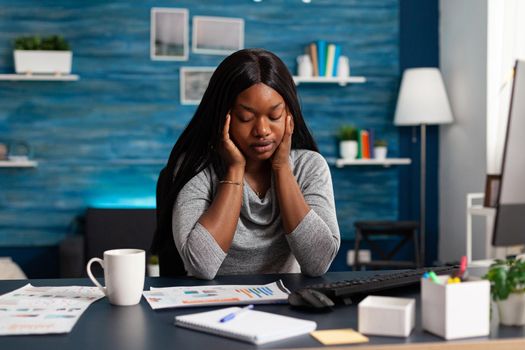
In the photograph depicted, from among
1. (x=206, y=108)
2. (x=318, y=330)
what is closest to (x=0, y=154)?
(x=206, y=108)

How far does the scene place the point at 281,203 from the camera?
1710mm

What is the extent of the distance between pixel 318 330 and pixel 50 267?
154 inches

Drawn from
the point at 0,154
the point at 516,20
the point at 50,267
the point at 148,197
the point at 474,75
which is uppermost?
the point at 516,20

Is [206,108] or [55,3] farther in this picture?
[55,3]

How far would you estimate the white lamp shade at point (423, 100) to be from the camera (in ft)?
15.2

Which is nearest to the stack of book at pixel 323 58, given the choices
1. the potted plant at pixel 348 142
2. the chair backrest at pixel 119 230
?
the potted plant at pixel 348 142

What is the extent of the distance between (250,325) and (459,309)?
31 cm

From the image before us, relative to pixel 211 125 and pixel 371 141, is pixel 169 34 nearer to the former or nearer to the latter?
pixel 371 141

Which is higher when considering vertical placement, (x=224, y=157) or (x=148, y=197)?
(x=224, y=157)

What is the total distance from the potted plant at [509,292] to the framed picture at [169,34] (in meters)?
3.86

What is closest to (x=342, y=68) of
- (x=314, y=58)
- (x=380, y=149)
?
(x=314, y=58)

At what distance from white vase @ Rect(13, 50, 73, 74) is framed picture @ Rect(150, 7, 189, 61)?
599mm

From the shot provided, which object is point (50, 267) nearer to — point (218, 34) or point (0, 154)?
point (0, 154)

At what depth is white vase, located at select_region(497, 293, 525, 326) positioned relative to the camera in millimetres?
1081
